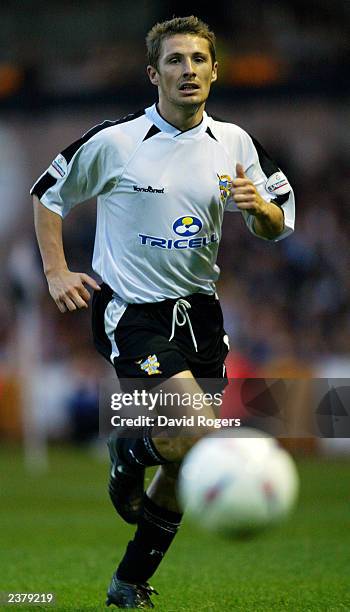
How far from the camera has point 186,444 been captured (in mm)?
5203

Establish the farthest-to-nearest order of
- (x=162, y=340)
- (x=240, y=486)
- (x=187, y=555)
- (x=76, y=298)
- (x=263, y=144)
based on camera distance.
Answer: (x=263, y=144)
(x=187, y=555)
(x=162, y=340)
(x=76, y=298)
(x=240, y=486)

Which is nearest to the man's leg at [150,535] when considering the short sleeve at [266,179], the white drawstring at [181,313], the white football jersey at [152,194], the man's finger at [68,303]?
the white drawstring at [181,313]

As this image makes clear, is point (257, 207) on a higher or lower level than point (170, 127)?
lower

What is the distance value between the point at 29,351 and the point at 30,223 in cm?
462

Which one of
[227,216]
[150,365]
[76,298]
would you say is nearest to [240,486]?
[150,365]

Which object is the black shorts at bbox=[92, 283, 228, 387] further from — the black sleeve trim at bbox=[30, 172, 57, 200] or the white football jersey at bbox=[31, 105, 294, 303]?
the black sleeve trim at bbox=[30, 172, 57, 200]

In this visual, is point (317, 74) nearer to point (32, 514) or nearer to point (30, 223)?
point (30, 223)

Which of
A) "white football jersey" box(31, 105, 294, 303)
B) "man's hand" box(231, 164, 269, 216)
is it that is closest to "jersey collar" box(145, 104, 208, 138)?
"white football jersey" box(31, 105, 294, 303)

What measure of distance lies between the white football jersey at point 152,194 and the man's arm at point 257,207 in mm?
109

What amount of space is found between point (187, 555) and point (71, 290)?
313 centimetres

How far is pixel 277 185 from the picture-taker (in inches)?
232

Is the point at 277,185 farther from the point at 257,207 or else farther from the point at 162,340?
the point at 162,340

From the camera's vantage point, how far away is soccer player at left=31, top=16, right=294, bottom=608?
5.63 metres

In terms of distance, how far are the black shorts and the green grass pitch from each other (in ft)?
3.04
